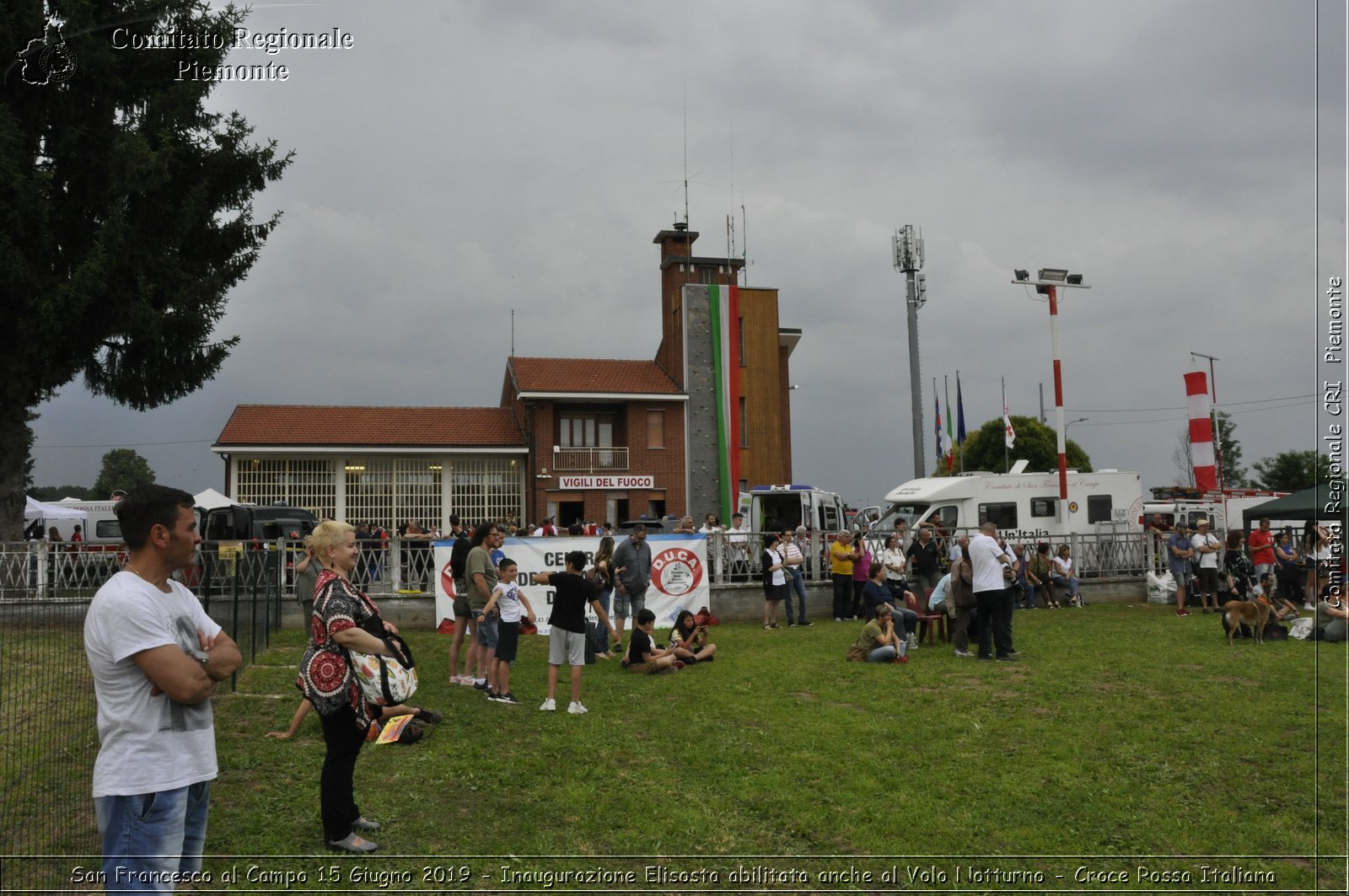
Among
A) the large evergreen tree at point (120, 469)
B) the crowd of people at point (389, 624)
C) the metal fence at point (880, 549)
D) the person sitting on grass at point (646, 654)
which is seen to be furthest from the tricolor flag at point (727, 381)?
the large evergreen tree at point (120, 469)

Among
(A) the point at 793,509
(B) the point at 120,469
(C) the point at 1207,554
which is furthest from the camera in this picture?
(B) the point at 120,469

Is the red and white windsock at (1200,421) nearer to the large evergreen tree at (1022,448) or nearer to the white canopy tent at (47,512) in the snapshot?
the large evergreen tree at (1022,448)

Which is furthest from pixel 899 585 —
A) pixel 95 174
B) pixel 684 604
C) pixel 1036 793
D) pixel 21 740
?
pixel 95 174

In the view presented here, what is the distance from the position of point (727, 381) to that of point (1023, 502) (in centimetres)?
1549

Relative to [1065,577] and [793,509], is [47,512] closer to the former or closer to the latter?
[793,509]

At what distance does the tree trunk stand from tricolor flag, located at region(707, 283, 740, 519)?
23526 mm

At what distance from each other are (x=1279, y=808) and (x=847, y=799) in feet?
9.87

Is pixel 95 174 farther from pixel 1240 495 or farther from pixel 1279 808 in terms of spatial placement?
pixel 1240 495

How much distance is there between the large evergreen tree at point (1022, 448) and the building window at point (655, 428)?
23.1 meters

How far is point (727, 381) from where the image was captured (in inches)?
1505

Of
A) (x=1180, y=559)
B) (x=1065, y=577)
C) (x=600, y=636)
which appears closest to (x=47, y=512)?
(x=600, y=636)

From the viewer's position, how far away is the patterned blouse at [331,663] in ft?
17.8

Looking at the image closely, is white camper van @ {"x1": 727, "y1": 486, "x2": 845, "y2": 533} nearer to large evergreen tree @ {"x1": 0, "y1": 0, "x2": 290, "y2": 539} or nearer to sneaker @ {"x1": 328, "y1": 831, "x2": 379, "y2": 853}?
large evergreen tree @ {"x1": 0, "y1": 0, "x2": 290, "y2": 539}

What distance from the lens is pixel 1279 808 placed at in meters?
6.71
